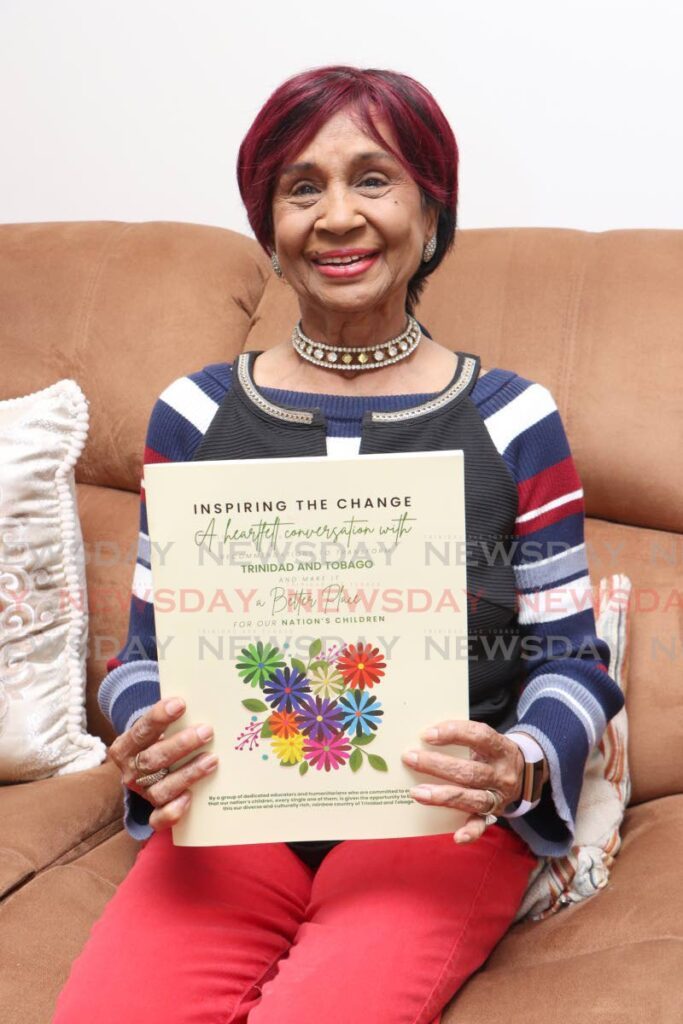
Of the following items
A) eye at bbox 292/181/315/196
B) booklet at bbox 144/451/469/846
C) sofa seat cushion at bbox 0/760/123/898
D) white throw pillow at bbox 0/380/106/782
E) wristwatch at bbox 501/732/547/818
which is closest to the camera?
booklet at bbox 144/451/469/846

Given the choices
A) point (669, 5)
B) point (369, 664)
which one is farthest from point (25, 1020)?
point (669, 5)

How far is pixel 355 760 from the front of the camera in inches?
37.8

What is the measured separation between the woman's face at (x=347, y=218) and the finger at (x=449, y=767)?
0.48 meters

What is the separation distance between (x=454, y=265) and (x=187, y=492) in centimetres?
71

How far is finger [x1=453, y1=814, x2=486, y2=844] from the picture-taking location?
95cm

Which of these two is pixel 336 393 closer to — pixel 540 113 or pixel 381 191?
pixel 381 191

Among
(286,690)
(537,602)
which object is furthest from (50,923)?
(537,602)

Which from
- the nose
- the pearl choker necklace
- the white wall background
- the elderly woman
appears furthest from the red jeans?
the white wall background

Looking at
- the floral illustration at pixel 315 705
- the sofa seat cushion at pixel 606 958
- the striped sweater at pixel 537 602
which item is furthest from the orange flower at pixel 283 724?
the sofa seat cushion at pixel 606 958

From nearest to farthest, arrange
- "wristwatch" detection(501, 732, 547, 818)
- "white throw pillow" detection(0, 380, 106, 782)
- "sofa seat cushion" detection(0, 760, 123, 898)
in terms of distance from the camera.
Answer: "wristwatch" detection(501, 732, 547, 818) → "sofa seat cushion" detection(0, 760, 123, 898) → "white throw pillow" detection(0, 380, 106, 782)

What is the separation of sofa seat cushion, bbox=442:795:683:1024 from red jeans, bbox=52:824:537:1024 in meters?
0.03

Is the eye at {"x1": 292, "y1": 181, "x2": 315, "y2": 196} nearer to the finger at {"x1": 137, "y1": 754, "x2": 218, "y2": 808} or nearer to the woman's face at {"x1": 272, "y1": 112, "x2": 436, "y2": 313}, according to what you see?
the woman's face at {"x1": 272, "y1": 112, "x2": 436, "y2": 313}

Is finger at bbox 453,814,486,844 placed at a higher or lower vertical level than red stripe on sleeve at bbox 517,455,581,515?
lower

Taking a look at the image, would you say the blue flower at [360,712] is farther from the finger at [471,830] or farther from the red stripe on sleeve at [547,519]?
the red stripe on sleeve at [547,519]
